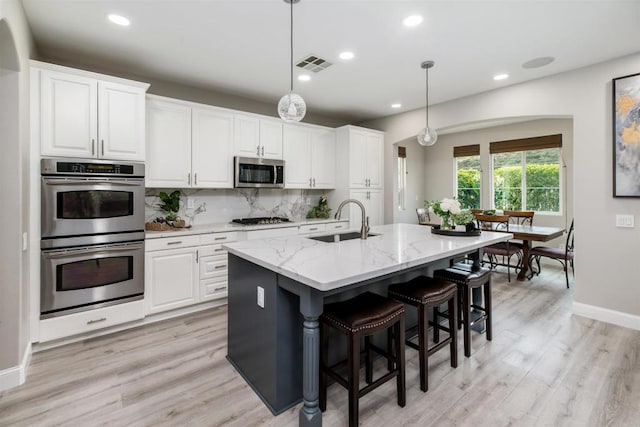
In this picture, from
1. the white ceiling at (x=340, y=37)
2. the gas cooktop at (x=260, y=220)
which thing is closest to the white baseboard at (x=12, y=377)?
the gas cooktop at (x=260, y=220)

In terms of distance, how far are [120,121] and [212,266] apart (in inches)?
68.1

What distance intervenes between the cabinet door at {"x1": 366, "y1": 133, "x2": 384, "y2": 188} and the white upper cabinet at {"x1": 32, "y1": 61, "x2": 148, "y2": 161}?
3.36 metres

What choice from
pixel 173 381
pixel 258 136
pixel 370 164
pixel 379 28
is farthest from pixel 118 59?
pixel 370 164

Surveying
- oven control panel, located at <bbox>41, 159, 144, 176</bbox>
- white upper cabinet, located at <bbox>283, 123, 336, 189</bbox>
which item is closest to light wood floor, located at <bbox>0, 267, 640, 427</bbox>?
oven control panel, located at <bbox>41, 159, 144, 176</bbox>

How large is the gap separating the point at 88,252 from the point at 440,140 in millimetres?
6977

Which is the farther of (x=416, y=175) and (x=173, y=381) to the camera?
(x=416, y=175)

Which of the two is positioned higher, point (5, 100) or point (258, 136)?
point (258, 136)

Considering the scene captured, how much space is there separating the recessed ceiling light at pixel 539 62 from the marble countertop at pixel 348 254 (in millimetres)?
1868

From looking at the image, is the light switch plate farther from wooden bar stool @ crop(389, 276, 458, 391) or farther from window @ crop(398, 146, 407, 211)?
window @ crop(398, 146, 407, 211)

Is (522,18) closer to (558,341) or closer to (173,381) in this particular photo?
(558,341)

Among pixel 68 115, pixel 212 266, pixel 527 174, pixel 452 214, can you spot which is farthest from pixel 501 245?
pixel 68 115

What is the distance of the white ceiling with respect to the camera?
2.34 m

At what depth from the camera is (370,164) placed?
530cm

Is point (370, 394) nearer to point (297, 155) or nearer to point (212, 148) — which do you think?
point (212, 148)
